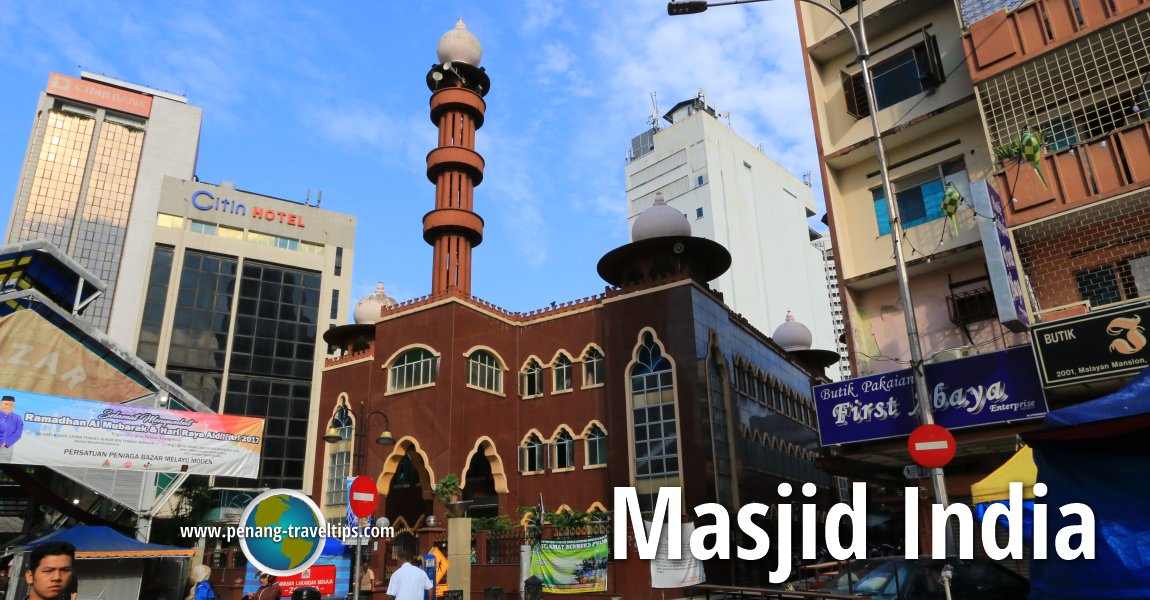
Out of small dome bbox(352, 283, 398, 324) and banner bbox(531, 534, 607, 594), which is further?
small dome bbox(352, 283, 398, 324)

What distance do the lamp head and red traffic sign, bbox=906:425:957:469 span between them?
7942 millimetres

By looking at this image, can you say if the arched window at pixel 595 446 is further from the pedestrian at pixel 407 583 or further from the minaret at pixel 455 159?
the pedestrian at pixel 407 583

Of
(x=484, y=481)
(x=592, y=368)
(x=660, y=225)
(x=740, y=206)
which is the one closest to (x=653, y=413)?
(x=592, y=368)

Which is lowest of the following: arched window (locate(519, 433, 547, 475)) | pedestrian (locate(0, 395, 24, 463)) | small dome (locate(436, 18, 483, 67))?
pedestrian (locate(0, 395, 24, 463))

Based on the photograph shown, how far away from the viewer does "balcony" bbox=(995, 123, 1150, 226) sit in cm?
1342

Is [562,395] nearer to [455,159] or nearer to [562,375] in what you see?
[562,375]

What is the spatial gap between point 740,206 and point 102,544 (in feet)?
Result: 197

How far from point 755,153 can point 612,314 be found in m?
51.3

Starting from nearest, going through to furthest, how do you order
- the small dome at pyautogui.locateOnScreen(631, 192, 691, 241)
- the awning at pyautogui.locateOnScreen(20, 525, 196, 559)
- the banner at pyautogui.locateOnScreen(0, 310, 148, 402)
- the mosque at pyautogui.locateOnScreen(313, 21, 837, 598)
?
the awning at pyautogui.locateOnScreen(20, 525, 196, 559), the banner at pyautogui.locateOnScreen(0, 310, 148, 402), the mosque at pyautogui.locateOnScreen(313, 21, 837, 598), the small dome at pyautogui.locateOnScreen(631, 192, 691, 241)

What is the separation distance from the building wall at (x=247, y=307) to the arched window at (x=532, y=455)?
29.4 meters

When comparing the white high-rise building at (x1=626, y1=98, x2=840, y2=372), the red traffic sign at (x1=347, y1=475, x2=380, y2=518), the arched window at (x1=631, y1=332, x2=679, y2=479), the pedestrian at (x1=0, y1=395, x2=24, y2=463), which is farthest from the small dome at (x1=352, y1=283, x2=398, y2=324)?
the white high-rise building at (x1=626, y1=98, x2=840, y2=372)

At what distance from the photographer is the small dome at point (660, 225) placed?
2945 centimetres

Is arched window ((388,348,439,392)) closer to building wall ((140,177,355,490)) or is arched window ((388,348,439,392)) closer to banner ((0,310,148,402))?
banner ((0,310,148,402))

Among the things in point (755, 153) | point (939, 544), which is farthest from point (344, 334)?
point (755, 153)
